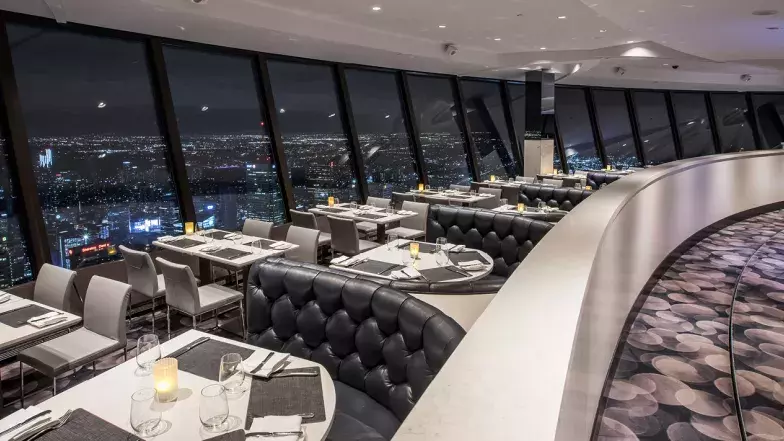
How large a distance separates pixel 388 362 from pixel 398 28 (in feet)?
18.7

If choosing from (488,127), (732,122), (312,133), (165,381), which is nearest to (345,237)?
(312,133)

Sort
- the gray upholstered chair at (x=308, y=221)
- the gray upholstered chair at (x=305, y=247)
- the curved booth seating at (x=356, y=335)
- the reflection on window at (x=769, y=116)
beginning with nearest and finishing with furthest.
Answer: the curved booth seating at (x=356, y=335)
the gray upholstered chair at (x=305, y=247)
the gray upholstered chair at (x=308, y=221)
the reflection on window at (x=769, y=116)

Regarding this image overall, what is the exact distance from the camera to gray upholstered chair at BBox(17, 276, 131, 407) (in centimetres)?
275

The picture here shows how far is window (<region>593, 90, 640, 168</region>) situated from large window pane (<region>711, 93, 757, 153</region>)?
2998mm

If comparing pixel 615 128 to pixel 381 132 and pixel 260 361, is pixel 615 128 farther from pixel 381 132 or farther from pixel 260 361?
pixel 260 361

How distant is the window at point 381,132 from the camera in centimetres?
852

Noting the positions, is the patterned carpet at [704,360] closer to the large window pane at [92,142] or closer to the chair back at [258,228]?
the chair back at [258,228]

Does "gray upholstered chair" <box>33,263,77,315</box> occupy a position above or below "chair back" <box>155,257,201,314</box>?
above

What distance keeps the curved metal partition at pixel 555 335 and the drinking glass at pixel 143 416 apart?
110 cm

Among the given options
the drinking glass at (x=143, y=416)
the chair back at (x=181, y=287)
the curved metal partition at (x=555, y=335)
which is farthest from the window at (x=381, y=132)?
the drinking glass at (x=143, y=416)

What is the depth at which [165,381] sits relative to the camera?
5.48 ft

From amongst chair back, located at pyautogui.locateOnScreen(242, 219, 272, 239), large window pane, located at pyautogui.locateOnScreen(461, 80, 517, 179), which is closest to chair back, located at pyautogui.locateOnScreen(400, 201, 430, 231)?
chair back, located at pyautogui.locateOnScreen(242, 219, 272, 239)

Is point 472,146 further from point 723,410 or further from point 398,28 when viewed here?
point 723,410

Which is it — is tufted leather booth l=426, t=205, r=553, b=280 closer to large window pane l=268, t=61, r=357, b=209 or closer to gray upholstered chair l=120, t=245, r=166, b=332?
gray upholstered chair l=120, t=245, r=166, b=332
